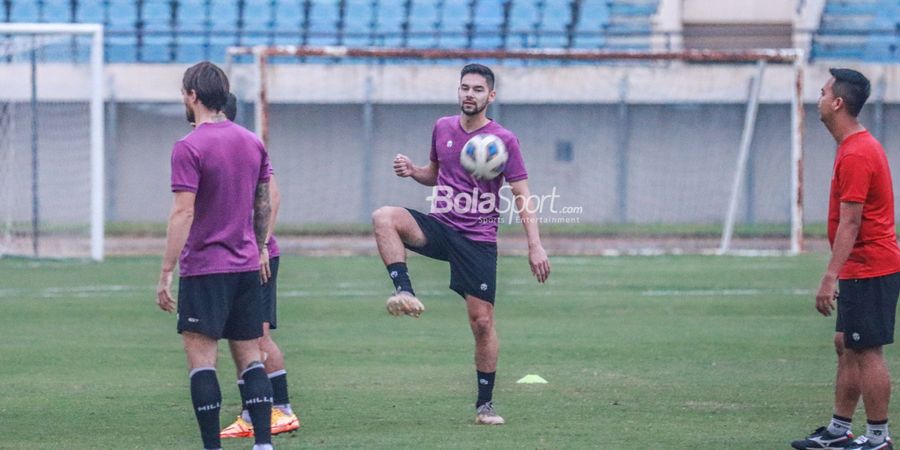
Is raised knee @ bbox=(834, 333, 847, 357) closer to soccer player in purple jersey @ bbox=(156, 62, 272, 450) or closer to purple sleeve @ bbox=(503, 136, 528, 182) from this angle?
purple sleeve @ bbox=(503, 136, 528, 182)

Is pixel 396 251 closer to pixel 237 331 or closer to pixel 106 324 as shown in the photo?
pixel 237 331

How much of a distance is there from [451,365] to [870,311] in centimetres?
428

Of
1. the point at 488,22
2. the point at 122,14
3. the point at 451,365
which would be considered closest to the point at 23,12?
the point at 122,14

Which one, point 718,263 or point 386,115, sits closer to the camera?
point 718,263

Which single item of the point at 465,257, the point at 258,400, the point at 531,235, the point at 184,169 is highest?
the point at 184,169

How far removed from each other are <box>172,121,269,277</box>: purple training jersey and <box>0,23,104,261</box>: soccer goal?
14599 millimetres

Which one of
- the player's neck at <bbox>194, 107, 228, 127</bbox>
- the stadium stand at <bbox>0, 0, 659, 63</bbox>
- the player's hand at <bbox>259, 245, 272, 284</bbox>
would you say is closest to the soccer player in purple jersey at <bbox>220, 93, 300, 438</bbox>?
the player's hand at <bbox>259, 245, 272, 284</bbox>

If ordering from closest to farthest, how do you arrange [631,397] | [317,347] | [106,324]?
[631,397], [317,347], [106,324]

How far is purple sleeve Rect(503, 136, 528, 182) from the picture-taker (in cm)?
820

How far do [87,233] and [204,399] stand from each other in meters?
20.7

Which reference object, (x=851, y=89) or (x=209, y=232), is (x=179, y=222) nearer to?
(x=209, y=232)

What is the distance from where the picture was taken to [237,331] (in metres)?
6.93

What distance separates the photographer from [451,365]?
10.8 metres

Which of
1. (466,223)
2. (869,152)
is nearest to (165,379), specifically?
(466,223)
